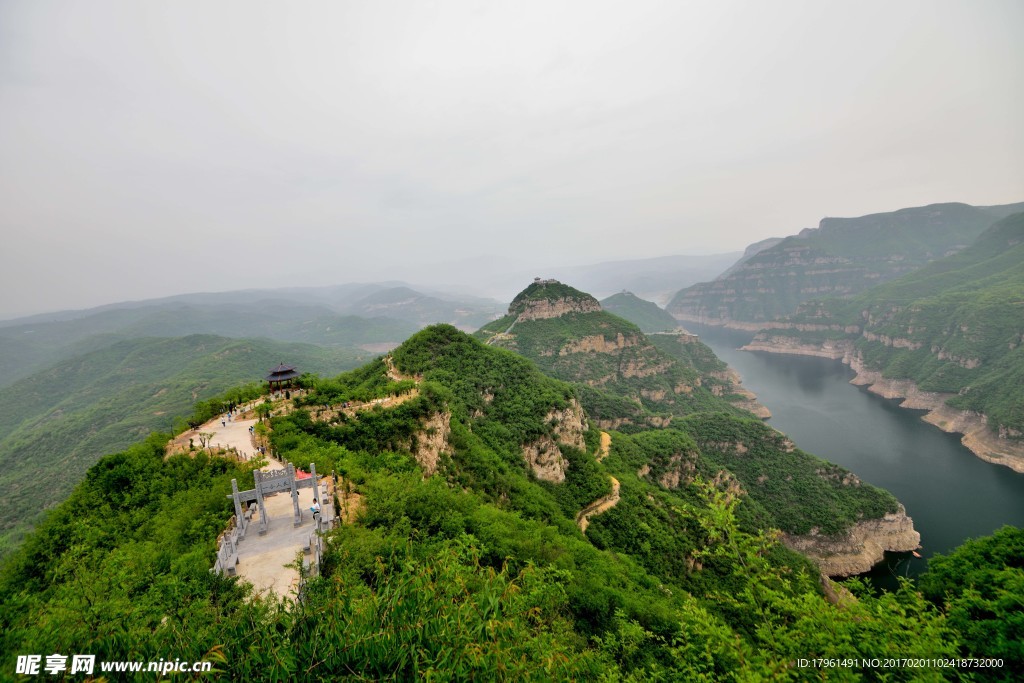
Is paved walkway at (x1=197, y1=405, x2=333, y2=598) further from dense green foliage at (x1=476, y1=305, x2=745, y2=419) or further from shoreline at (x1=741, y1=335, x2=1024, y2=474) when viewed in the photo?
shoreline at (x1=741, y1=335, x2=1024, y2=474)

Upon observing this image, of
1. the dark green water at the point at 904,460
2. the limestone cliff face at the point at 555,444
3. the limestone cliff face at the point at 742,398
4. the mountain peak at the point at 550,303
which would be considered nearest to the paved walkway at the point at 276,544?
the limestone cliff face at the point at 555,444

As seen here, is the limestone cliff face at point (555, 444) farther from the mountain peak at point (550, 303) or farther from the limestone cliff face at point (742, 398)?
the limestone cliff face at point (742, 398)

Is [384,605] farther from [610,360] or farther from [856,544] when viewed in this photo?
[610,360]

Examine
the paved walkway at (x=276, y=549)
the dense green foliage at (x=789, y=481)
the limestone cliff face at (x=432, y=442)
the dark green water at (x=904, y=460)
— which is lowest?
the dark green water at (x=904, y=460)

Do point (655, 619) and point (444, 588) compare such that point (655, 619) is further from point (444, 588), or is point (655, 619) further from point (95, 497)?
point (95, 497)

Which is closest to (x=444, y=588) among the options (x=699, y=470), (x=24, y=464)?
(x=699, y=470)

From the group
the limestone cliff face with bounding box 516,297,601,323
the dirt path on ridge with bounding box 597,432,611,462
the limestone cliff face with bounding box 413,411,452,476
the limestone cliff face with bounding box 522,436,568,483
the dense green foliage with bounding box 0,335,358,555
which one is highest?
the limestone cliff face with bounding box 516,297,601,323

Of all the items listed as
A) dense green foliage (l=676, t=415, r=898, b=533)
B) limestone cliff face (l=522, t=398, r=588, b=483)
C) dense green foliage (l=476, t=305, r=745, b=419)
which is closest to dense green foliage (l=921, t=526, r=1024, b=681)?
limestone cliff face (l=522, t=398, r=588, b=483)
